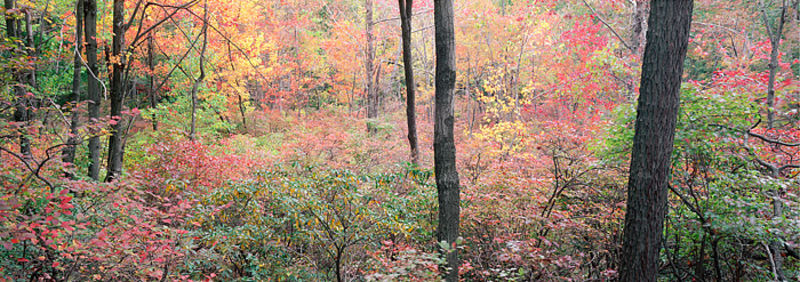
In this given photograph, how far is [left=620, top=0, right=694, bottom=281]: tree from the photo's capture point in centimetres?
379

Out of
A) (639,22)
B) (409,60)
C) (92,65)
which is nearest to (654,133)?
(409,60)

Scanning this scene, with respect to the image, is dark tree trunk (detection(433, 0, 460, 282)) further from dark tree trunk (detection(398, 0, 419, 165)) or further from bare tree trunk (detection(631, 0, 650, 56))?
bare tree trunk (detection(631, 0, 650, 56))

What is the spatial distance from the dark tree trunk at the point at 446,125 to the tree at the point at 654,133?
2.09m

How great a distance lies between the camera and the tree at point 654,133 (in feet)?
12.4

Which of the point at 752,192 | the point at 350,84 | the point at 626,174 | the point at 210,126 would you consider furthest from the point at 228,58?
the point at 752,192

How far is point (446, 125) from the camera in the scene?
212 inches

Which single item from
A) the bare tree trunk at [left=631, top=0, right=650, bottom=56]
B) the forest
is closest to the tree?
the forest

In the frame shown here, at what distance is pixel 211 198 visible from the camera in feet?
17.6

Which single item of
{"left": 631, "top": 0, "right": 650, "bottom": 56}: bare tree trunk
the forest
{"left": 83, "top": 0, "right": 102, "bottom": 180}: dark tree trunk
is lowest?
the forest

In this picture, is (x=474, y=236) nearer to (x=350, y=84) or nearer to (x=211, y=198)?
(x=211, y=198)

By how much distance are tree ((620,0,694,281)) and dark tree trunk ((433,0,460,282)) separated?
2.09 metres

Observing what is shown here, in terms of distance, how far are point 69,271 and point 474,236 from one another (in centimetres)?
529

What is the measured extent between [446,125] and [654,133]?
242cm

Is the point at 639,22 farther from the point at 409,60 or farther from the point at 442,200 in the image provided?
the point at 442,200
